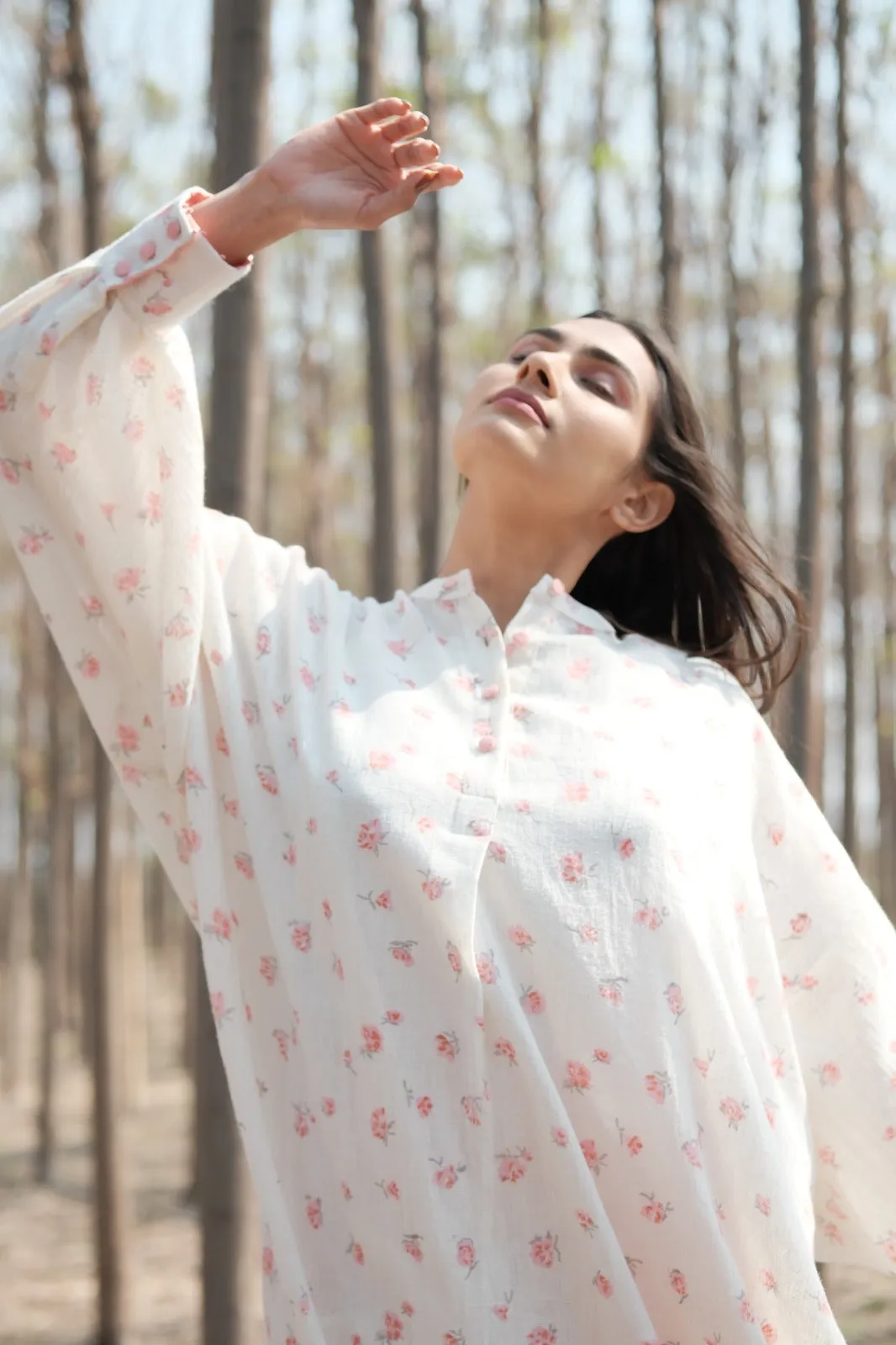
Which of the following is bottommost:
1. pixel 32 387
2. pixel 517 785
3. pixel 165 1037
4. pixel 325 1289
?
pixel 165 1037

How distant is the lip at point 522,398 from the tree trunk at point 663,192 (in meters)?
2.87

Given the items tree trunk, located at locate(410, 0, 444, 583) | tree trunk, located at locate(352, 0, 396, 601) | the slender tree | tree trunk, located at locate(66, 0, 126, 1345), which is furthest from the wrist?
tree trunk, located at locate(410, 0, 444, 583)

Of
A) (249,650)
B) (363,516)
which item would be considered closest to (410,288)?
(363,516)

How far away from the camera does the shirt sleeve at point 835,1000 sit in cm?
175

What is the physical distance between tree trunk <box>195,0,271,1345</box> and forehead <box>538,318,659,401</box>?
0.79 metres

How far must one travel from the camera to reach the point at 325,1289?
149cm

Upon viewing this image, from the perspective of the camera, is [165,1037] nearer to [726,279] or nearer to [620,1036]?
[726,279]

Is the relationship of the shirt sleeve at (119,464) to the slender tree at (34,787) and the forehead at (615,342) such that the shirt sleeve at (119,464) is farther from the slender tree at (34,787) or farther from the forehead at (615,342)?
the slender tree at (34,787)

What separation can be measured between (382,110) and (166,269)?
0.88ft

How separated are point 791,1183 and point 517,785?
19.9 inches

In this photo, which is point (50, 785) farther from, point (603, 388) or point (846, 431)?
point (603, 388)

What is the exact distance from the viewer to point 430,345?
5.74 m

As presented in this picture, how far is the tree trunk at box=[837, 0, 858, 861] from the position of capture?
438cm

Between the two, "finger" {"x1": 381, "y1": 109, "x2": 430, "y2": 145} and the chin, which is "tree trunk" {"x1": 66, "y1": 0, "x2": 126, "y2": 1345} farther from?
"finger" {"x1": 381, "y1": 109, "x2": 430, "y2": 145}
